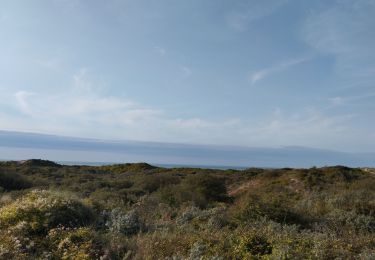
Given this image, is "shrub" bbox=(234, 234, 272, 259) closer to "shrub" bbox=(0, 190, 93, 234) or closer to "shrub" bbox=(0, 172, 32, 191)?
Answer: "shrub" bbox=(0, 190, 93, 234)

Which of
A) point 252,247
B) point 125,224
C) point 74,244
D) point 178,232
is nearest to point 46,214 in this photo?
point 125,224

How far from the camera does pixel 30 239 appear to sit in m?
7.98

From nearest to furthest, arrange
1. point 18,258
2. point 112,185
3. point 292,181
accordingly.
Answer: point 18,258 → point 112,185 → point 292,181

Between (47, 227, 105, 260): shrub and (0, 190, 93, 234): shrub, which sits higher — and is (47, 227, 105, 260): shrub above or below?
below

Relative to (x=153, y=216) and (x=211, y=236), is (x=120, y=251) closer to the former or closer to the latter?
(x=211, y=236)

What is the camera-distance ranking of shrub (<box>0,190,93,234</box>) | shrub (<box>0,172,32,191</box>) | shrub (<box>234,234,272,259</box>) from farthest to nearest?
1. shrub (<box>0,172,32,191</box>)
2. shrub (<box>0,190,93,234</box>)
3. shrub (<box>234,234,272,259</box>)

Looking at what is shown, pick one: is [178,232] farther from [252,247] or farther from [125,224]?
[252,247]

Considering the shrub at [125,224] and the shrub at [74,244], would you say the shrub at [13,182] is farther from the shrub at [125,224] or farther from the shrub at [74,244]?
the shrub at [74,244]

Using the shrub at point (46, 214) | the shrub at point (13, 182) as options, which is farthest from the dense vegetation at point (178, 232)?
the shrub at point (13, 182)

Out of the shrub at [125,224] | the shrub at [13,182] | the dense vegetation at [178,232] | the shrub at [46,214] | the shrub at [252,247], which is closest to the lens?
the shrub at [252,247]

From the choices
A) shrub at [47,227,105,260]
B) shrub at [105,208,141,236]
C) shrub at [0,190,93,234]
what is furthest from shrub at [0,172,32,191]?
shrub at [47,227,105,260]

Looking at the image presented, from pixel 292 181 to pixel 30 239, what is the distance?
28792mm

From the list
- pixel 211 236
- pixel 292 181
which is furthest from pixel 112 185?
pixel 211 236

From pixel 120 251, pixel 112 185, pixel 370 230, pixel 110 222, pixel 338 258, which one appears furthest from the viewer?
pixel 112 185
